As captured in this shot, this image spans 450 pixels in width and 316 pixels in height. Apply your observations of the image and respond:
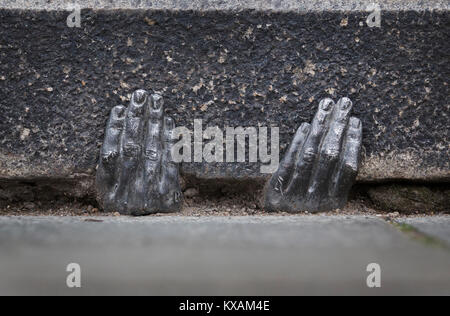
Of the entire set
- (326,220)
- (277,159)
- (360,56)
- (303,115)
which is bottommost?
(326,220)

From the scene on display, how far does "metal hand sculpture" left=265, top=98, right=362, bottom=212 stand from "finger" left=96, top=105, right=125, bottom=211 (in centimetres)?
37

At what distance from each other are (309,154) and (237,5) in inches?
15.6

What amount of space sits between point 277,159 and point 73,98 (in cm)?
52

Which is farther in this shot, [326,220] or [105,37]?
[105,37]

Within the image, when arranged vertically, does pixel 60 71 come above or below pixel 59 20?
below

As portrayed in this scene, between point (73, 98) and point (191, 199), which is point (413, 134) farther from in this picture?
point (73, 98)

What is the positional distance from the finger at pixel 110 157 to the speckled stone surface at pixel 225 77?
0.04 m

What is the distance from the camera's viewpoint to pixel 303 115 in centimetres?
125

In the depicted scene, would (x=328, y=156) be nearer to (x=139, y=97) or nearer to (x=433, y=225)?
(x=433, y=225)

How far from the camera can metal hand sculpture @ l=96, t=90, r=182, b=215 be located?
3.84 feet

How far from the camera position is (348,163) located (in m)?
1.20

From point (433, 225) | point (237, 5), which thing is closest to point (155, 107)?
point (237, 5)

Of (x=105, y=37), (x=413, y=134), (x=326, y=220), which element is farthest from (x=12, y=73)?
(x=413, y=134)

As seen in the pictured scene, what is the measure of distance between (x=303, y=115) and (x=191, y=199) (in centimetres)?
35
